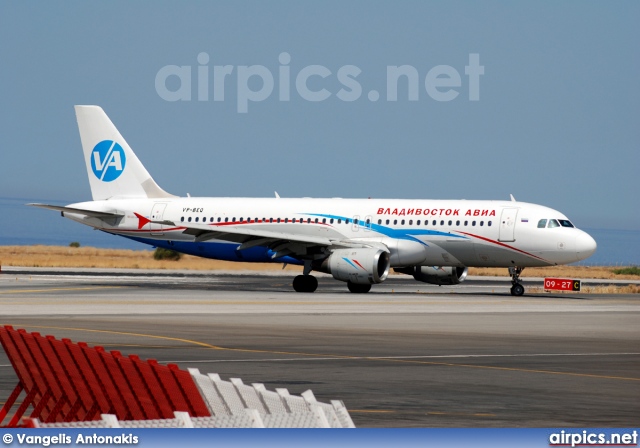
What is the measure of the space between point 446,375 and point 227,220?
3666 centimetres

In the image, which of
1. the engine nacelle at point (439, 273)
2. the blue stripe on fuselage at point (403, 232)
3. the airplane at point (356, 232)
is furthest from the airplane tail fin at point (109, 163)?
A: the engine nacelle at point (439, 273)

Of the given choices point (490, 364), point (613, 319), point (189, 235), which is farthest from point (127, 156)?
point (490, 364)

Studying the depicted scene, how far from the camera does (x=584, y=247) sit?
52219 mm

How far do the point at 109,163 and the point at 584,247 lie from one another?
2407 centimetres

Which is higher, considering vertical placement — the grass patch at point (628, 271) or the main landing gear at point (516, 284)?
the grass patch at point (628, 271)

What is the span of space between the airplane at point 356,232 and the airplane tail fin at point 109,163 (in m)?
1.10

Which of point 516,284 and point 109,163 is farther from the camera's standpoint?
point 109,163

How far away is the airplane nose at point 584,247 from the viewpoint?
5222 centimetres

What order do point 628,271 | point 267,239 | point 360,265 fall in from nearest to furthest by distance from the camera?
point 360,265 < point 267,239 < point 628,271

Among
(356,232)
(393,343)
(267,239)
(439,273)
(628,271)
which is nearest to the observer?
(393,343)

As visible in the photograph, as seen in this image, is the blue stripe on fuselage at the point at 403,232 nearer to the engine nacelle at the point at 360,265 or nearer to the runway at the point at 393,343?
the engine nacelle at the point at 360,265

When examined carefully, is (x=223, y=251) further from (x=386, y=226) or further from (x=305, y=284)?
(x=386, y=226)

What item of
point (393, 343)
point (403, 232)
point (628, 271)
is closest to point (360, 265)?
point (403, 232)

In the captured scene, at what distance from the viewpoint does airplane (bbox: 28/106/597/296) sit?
5231cm
